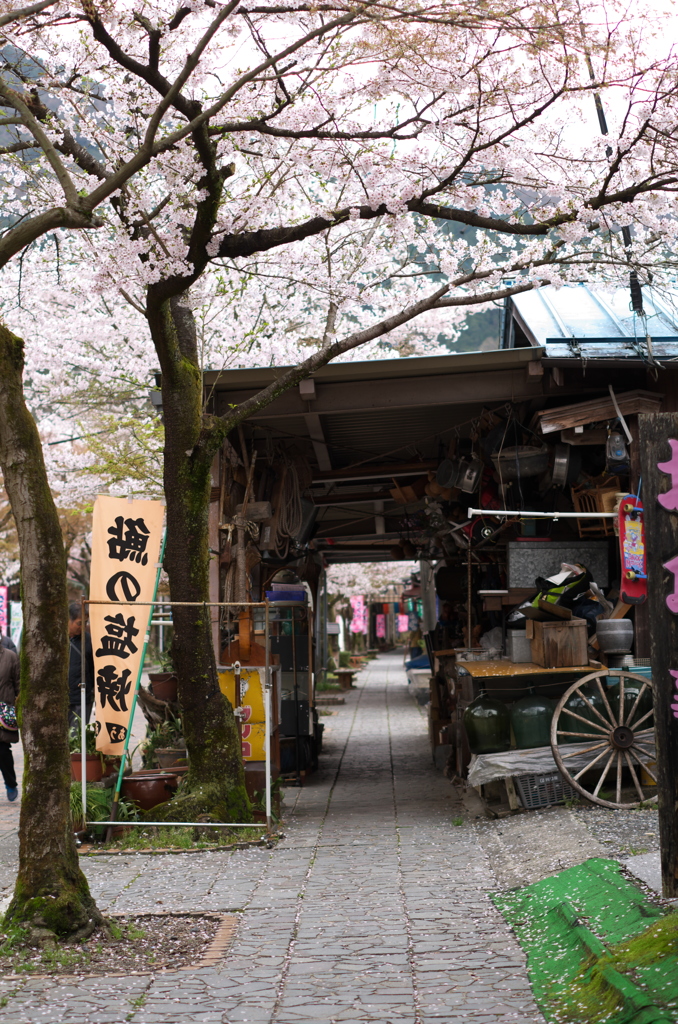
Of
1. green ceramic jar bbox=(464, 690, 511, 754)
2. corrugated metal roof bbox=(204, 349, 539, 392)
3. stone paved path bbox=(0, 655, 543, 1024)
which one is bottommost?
stone paved path bbox=(0, 655, 543, 1024)

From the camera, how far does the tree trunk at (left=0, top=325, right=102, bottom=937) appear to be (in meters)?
5.70

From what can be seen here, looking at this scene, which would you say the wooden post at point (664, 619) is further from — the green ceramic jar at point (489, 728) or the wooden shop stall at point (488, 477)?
the green ceramic jar at point (489, 728)

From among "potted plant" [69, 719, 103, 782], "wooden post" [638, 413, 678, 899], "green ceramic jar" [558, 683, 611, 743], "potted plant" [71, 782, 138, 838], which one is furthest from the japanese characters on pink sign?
"potted plant" [69, 719, 103, 782]

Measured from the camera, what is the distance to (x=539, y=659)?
9922 millimetres

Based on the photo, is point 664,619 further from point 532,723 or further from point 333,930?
point 532,723

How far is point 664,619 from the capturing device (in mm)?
5434

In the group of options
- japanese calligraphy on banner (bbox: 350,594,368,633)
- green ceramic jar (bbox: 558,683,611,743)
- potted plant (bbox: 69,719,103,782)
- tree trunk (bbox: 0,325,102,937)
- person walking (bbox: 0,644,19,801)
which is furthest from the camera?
japanese calligraphy on banner (bbox: 350,594,368,633)

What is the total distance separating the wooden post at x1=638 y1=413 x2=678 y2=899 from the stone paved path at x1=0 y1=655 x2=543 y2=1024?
1.18 meters

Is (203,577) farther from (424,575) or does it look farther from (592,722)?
(424,575)

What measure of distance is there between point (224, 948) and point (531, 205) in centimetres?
676

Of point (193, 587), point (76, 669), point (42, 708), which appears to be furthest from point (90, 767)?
point (42, 708)

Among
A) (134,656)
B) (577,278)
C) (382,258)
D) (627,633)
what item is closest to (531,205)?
(577,278)

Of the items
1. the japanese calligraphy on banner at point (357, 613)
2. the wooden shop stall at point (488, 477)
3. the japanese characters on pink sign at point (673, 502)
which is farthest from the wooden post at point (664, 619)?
the japanese calligraphy on banner at point (357, 613)

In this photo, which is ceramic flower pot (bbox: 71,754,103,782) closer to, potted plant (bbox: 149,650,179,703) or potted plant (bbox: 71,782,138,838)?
potted plant (bbox: 71,782,138,838)
